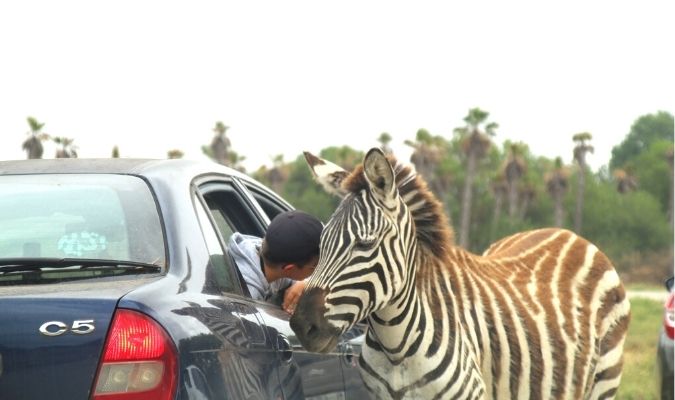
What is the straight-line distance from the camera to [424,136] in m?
72.0

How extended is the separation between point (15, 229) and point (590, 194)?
7970 cm

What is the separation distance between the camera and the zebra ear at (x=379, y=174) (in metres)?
4.70

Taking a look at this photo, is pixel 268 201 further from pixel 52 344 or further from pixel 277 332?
pixel 52 344

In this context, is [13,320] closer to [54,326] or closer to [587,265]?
[54,326]

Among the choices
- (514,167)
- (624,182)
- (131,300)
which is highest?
(131,300)

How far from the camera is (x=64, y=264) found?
155 inches

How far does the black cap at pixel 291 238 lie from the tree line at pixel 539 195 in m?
60.6

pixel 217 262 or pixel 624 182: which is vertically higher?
pixel 217 262

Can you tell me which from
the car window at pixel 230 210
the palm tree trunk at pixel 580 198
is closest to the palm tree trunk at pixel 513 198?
the palm tree trunk at pixel 580 198

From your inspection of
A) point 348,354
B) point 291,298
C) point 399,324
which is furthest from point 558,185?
point 399,324

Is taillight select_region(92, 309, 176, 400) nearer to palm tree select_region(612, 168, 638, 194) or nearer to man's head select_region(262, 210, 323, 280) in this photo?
man's head select_region(262, 210, 323, 280)

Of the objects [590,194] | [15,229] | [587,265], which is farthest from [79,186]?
[590,194]

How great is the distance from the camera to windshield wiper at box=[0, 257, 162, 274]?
154 inches

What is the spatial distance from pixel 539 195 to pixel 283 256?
259 ft
